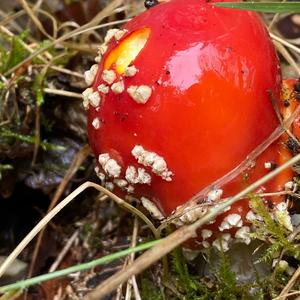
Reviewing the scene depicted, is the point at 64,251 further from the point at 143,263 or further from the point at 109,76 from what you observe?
the point at 143,263

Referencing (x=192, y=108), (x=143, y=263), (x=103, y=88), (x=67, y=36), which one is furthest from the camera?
(x=67, y=36)

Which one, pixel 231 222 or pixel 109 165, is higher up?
pixel 109 165

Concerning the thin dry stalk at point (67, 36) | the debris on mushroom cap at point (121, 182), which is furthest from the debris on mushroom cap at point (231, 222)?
the thin dry stalk at point (67, 36)

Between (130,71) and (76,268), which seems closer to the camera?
(76,268)

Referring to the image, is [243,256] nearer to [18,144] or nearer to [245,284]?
[245,284]

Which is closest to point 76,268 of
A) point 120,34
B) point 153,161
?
point 153,161

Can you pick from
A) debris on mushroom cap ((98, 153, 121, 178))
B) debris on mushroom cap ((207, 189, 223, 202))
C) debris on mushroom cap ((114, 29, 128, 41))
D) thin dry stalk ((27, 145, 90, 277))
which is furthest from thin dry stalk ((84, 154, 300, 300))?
thin dry stalk ((27, 145, 90, 277))
